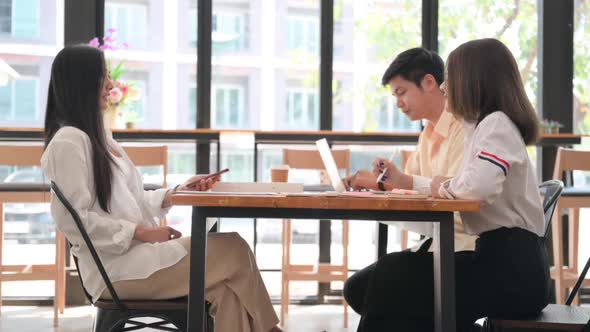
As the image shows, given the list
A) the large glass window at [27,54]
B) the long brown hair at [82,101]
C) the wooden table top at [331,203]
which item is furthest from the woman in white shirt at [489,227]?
the large glass window at [27,54]

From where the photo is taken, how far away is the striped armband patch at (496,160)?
1.87 metres

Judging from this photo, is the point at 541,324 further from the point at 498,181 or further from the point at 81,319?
the point at 81,319

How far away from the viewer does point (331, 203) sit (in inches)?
70.0

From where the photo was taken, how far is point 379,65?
5.41 metres

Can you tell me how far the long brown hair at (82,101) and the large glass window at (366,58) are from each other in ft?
10.6

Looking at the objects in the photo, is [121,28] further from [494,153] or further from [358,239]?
[494,153]

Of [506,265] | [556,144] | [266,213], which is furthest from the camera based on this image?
[556,144]

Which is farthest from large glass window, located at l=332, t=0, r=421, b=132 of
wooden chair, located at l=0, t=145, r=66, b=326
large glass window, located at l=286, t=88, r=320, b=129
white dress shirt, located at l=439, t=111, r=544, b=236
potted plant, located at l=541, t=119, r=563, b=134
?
white dress shirt, located at l=439, t=111, r=544, b=236

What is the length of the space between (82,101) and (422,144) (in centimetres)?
123

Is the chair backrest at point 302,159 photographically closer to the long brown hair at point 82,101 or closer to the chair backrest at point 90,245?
the long brown hair at point 82,101

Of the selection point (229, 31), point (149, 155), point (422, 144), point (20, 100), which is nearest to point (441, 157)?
point (422, 144)

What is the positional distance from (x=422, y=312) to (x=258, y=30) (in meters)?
3.63

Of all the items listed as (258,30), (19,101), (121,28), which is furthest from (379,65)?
(19,101)

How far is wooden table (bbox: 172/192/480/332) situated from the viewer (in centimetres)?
177
